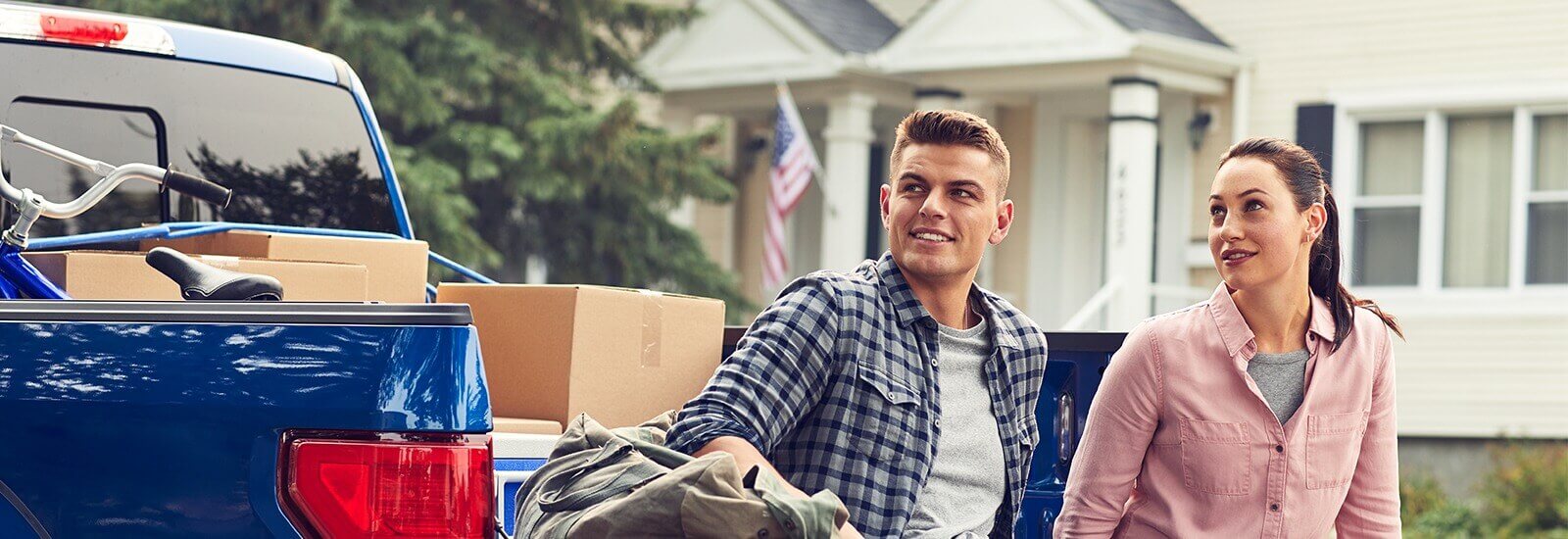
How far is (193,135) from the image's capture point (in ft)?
16.1

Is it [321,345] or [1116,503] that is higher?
[321,345]

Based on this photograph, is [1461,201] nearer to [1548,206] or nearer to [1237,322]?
[1548,206]

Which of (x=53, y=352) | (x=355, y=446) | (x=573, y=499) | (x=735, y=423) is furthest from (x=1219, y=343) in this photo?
(x=53, y=352)

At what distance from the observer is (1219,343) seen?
3980mm

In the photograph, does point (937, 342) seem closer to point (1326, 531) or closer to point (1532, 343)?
point (1326, 531)

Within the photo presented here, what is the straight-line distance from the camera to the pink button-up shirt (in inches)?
154

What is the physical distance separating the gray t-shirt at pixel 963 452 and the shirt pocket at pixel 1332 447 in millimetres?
690

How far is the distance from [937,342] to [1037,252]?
13253 mm

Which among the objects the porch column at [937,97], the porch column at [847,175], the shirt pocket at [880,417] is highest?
the porch column at [937,97]

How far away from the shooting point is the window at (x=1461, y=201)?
1416 centimetres

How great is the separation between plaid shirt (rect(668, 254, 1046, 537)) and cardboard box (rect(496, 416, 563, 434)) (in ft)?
2.28

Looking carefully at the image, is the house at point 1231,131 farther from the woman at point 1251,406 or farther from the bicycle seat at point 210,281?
the bicycle seat at point 210,281

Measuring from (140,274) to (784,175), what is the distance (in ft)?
35.5

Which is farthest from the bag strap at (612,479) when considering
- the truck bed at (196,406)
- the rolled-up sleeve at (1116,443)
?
the rolled-up sleeve at (1116,443)
